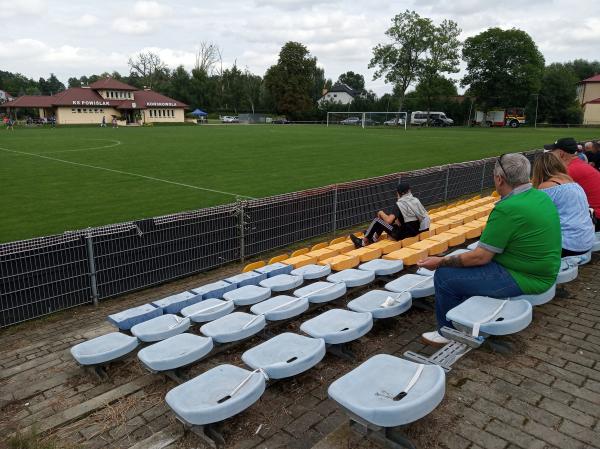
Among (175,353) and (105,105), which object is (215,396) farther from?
(105,105)

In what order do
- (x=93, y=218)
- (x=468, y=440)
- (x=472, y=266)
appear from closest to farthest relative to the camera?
(x=468, y=440)
(x=472, y=266)
(x=93, y=218)

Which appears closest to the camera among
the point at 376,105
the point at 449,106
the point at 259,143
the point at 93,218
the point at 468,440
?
the point at 468,440

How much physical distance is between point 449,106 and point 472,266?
71347 mm

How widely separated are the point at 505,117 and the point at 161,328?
68747 mm

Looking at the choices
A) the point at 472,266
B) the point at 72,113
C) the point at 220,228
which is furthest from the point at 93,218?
the point at 72,113

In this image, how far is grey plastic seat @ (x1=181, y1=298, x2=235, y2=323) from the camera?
Answer: 179 inches

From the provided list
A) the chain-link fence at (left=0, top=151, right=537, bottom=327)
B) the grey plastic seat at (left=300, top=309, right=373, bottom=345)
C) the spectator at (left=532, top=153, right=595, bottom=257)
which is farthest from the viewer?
the chain-link fence at (left=0, top=151, right=537, bottom=327)

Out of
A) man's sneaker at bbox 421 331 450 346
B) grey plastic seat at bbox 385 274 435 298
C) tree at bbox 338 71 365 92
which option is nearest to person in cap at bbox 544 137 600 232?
grey plastic seat at bbox 385 274 435 298

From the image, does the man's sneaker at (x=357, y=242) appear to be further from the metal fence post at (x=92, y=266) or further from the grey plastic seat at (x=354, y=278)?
the metal fence post at (x=92, y=266)

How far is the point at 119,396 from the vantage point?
12.3 ft

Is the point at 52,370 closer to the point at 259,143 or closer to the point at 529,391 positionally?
the point at 529,391

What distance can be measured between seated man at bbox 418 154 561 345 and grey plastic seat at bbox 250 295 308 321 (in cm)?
134

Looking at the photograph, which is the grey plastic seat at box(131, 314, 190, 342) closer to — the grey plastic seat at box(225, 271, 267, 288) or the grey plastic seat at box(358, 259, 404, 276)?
the grey plastic seat at box(225, 271, 267, 288)

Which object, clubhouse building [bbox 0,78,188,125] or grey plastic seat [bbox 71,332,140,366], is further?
clubhouse building [bbox 0,78,188,125]
